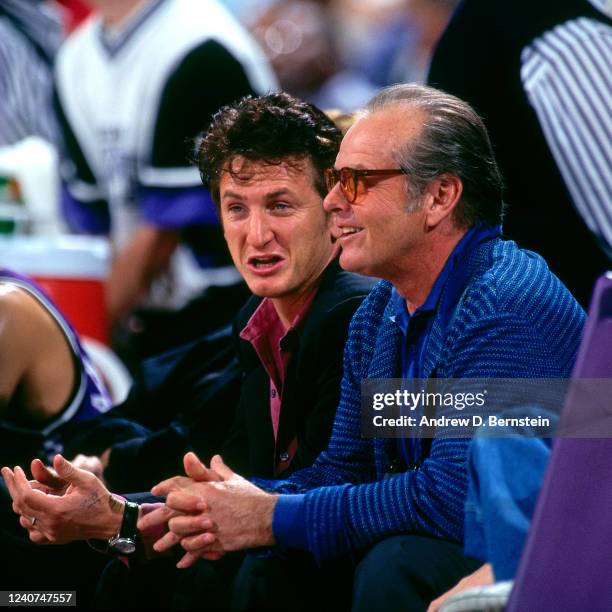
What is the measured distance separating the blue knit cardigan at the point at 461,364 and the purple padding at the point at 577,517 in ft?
1.01

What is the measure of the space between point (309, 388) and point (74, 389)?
68 cm

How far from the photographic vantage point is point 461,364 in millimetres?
2236

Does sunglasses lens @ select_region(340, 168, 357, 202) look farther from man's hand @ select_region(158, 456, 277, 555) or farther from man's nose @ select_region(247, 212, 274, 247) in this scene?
man's hand @ select_region(158, 456, 277, 555)

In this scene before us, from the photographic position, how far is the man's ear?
2.39 m

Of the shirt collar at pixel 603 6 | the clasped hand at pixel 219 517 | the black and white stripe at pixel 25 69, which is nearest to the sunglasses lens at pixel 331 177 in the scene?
the clasped hand at pixel 219 517

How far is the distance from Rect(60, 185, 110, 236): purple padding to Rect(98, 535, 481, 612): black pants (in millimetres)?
2372

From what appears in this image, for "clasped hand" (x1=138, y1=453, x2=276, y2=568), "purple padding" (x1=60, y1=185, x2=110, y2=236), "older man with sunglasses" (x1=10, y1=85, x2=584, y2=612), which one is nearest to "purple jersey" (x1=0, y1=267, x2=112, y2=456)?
"older man with sunglasses" (x1=10, y1=85, x2=584, y2=612)

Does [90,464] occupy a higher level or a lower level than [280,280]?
→ lower

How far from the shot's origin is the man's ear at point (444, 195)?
239cm

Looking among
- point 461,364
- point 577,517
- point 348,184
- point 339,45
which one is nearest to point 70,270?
point 339,45

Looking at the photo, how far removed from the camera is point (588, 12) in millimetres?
3123

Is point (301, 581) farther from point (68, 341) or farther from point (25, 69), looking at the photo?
point (25, 69)

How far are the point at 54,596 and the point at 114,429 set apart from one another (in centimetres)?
48

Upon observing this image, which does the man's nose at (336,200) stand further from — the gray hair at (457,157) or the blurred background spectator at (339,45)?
the blurred background spectator at (339,45)
